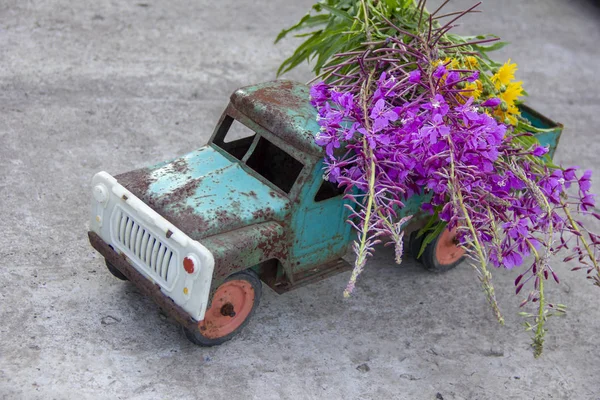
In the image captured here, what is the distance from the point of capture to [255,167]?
5.16 metres

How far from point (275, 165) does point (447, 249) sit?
4.99 feet

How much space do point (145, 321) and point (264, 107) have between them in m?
1.57

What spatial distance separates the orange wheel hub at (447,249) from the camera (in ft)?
18.8

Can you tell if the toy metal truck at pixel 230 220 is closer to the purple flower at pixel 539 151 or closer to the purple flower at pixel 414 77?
the purple flower at pixel 414 77

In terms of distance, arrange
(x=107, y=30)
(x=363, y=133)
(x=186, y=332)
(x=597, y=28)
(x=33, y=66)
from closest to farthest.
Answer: (x=363, y=133)
(x=186, y=332)
(x=33, y=66)
(x=107, y=30)
(x=597, y=28)

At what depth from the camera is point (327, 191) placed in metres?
5.04

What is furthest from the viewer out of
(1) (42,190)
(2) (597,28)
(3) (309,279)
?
(2) (597,28)

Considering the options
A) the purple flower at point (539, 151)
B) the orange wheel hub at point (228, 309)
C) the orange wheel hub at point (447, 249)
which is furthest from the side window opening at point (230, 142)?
the purple flower at point (539, 151)

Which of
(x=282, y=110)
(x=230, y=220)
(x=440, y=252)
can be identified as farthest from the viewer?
(x=440, y=252)

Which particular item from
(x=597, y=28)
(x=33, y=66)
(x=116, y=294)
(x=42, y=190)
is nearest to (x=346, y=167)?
(x=116, y=294)

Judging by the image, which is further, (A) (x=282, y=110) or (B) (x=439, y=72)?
(A) (x=282, y=110)

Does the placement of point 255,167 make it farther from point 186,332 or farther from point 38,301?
point 38,301

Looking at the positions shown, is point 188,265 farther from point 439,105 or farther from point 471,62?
point 471,62

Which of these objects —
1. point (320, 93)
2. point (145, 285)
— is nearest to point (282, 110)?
point (320, 93)
